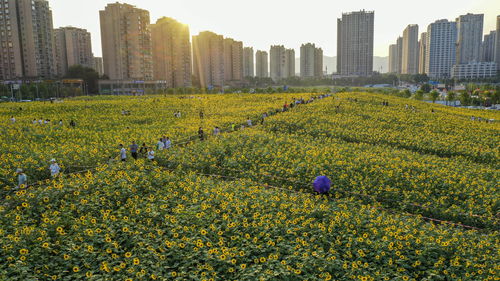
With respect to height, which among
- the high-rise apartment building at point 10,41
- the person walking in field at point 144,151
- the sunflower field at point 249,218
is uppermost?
the high-rise apartment building at point 10,41

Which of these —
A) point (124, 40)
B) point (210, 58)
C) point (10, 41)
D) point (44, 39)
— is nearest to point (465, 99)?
point (124, 40)

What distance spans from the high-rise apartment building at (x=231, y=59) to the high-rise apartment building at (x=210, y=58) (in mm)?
10866

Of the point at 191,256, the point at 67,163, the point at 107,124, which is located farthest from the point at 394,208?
the point at 107,124

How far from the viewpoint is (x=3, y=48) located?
346ft

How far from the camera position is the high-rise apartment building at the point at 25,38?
104688 millimetres

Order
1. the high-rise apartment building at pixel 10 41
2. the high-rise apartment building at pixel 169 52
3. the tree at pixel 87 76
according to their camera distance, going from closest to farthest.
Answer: the high-rise apartment building at pixel 10 41
the tree at pixel 87 76
the high-rise apartment building at pixel 169 52

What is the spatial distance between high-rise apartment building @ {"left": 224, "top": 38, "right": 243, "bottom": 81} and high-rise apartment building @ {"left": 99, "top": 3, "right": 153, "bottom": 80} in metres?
69.0

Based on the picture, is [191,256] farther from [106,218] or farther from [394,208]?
[394,208]

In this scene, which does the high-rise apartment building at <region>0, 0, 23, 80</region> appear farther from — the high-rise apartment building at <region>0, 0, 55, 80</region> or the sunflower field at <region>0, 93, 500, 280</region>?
the sunflower field at <region>0, 93, 500, 280</region>

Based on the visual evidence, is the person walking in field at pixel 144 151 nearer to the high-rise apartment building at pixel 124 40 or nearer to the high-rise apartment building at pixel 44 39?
the high-rise apartment building at pixel 124 40

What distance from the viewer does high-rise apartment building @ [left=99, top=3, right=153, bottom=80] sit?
380 ft

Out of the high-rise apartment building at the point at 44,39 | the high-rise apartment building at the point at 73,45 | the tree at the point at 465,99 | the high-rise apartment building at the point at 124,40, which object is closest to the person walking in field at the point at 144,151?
the tree at the point at 465,99

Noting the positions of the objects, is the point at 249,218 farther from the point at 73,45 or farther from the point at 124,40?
the point at 73,45

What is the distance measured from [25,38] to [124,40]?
1181 inches
